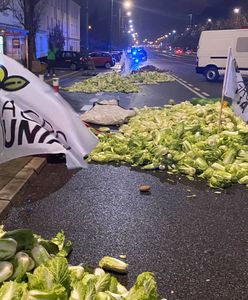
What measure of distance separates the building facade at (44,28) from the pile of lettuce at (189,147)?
33.6 feet

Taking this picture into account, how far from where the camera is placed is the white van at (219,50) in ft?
86.4

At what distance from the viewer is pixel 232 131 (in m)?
8.73

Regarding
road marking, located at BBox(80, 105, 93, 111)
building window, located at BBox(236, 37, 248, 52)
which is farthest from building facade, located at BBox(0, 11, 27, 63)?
building window, located at BBox(236, 37, 248, 52)

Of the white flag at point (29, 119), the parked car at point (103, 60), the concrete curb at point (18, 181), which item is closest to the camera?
the white flag at point (29, 119)

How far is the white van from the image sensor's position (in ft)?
86.4

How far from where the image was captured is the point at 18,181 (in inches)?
243

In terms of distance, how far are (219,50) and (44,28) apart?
1177 inches

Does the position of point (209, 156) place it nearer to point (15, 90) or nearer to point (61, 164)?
point (61, 164)

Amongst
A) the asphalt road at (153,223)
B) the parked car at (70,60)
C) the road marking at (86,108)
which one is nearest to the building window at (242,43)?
the road marking at (86,108)

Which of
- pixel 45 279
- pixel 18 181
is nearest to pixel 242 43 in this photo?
pixel 18 181

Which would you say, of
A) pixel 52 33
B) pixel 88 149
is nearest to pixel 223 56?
pixel 88 149

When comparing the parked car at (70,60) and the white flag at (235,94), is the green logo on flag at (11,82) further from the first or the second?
the parked car at (70,60)

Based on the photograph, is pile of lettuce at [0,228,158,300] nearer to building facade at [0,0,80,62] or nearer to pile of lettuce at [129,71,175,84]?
building facade at [0,0,80,62]

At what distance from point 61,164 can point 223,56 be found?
21.5m
